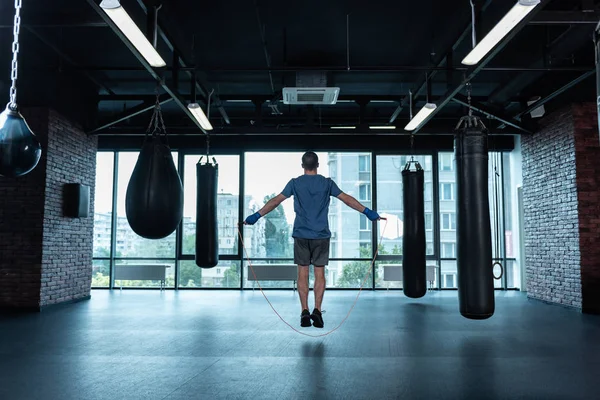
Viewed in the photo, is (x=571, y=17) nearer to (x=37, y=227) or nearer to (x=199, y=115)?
(x=199, y=115)

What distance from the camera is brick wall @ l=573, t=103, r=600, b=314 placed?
7.51 metres

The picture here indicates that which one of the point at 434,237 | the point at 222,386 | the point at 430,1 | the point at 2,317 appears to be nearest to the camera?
the point at 222,386

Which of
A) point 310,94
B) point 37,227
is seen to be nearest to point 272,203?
point 310,94

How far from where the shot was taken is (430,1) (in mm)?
5703

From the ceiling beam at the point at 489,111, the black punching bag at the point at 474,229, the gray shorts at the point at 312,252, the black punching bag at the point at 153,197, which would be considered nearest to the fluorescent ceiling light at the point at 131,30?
the black punching bag at the point at 153,197

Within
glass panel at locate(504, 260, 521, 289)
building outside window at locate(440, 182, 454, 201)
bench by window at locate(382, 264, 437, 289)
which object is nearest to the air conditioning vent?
bench by window at locate(382, 264, 437, 289)

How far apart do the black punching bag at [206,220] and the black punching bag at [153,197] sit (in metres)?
2.73

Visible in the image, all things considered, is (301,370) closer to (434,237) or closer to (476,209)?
(476,209)

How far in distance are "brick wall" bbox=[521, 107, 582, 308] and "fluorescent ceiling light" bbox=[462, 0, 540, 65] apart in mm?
3716

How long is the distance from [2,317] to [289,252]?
602cm

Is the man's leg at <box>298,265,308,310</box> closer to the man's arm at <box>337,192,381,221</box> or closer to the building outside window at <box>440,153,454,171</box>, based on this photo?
the man's arm at <box>337,192,381,221</box>

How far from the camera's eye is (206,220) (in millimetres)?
6977

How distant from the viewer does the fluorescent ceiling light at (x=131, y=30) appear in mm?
4062

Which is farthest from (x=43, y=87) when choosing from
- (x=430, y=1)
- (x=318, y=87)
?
(x=430, y=1)
